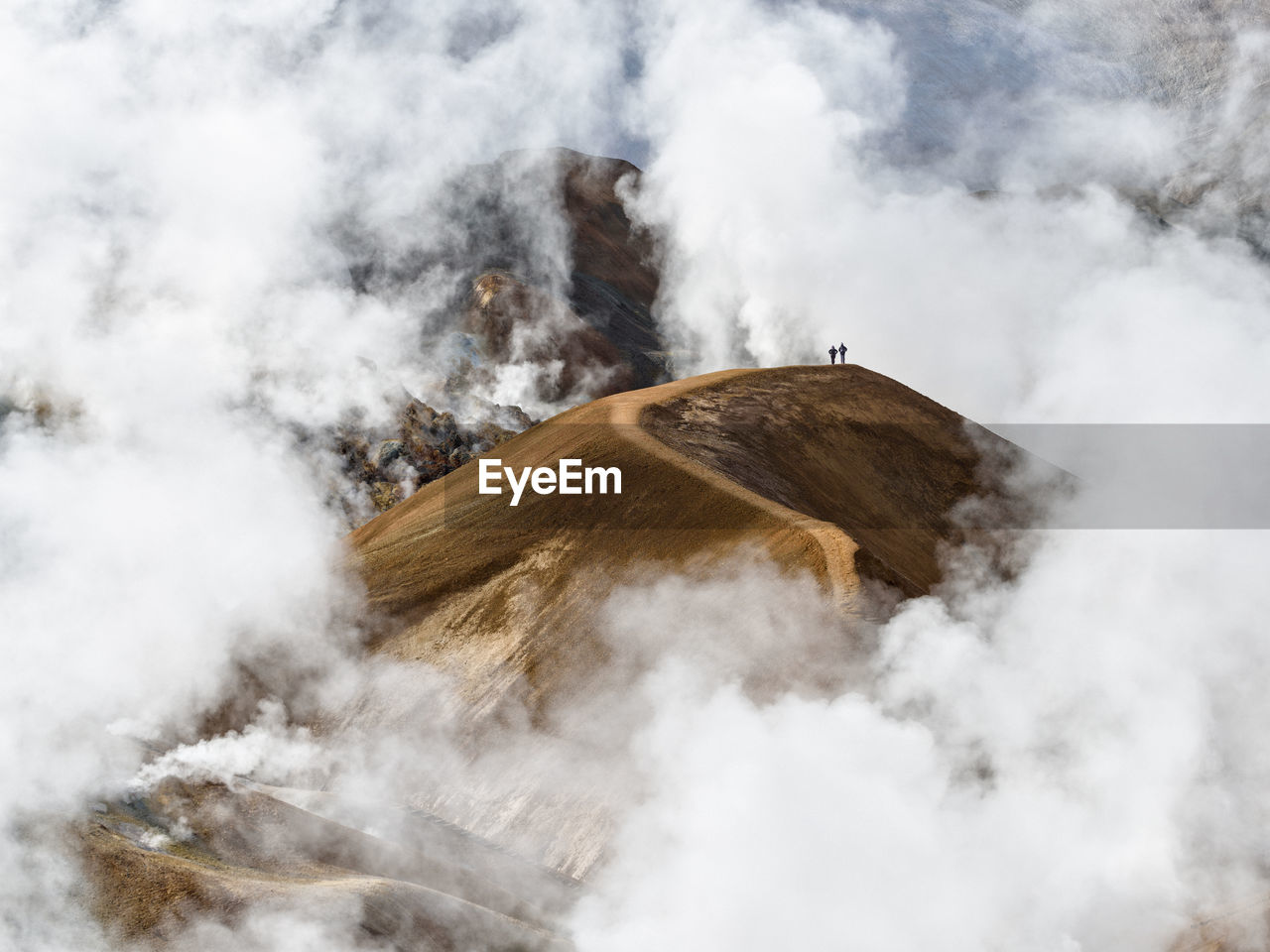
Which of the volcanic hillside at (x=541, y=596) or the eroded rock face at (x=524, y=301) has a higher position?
the eroded rock face at (x=524, y=301)

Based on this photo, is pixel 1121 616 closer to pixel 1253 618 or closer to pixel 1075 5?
pixel 1253 618

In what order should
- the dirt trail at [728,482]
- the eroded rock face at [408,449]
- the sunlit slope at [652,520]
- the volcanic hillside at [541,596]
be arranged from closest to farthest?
the volcanic hillside at [541,596] < the dirt trail at [728,482] < the sunlit slope at [652,520] < the eroded rock face at [408,449]

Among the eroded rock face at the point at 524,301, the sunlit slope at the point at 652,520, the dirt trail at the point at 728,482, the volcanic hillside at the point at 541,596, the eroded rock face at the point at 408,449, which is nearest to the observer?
the volcanic hillside at the point at 541,596

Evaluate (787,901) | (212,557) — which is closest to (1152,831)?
(787,901)

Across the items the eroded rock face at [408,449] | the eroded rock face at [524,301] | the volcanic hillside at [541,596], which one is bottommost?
the volcanic hillside at [541,596]

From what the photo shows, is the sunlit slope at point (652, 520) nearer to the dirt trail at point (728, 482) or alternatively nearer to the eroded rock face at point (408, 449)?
the dirt trail at point (728, 482)

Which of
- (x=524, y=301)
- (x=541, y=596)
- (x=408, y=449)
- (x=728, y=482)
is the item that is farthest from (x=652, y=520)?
(x=524, y=301)

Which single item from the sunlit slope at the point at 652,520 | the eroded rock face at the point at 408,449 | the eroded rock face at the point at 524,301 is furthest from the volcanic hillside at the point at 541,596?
the eroded rock face at the point at 524,301

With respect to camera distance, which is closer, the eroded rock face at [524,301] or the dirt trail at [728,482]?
the dirt trail at [728,482]
